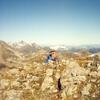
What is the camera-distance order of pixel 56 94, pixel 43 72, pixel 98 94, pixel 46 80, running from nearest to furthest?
1. pixel 98 94
2. pixel 56 94
3. pixel 46 80
4. pixel 43 72

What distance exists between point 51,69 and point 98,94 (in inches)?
1302

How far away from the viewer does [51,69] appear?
12825 centimetres

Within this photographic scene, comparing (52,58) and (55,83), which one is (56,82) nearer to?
(55,83)

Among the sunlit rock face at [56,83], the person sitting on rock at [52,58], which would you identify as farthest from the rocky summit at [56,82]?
the person sitting on rock at [52,58]

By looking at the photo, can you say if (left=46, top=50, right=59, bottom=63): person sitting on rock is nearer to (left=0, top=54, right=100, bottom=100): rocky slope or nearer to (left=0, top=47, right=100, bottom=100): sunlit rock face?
(left=0, top=47, right=100, bottom=100): sunlit rock face

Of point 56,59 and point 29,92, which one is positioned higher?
point 56,59

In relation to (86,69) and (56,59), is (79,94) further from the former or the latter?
(56,59)

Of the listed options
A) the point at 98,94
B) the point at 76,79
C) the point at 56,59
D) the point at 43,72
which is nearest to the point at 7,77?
the point at 43,72

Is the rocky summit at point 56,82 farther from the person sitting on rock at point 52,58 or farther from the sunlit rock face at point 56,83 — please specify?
the person sitting on rock at point 52,58

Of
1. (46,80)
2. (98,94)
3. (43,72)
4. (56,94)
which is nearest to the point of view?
(98,94)

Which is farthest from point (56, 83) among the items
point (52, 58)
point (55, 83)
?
point (52, 58)

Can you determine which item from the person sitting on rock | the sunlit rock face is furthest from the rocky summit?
the person sitting on rock

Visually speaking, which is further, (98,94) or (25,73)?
(25,73)

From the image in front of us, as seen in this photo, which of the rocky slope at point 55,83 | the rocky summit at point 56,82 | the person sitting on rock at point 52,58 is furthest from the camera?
the person sitting on rock at point 52,58
